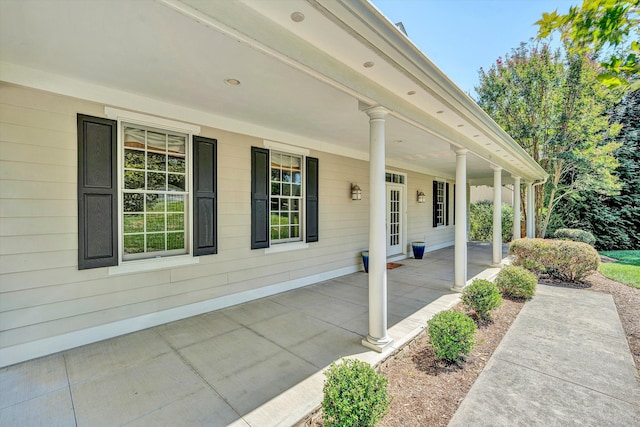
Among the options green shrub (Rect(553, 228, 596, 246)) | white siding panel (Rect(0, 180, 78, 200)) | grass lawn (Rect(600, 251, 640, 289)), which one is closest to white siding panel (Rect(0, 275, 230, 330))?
white siding panel (Rect(0, 180, 78, 200))

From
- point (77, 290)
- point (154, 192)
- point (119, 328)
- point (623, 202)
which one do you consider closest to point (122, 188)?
point (154, 192)

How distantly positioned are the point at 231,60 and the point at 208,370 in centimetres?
282

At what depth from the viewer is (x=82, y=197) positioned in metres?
3.05

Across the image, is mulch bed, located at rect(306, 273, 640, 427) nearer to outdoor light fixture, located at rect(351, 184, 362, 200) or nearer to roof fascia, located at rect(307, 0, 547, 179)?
roof fascia, located at rect(307, 0, 547, 179)

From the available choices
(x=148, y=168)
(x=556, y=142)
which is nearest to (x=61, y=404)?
(x=148, y=168)

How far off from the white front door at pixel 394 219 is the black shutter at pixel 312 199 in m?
2.94

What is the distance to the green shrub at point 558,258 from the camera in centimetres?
574

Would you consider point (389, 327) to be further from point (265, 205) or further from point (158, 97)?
point (158, 97)

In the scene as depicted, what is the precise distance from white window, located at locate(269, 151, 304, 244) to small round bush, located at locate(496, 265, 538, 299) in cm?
374

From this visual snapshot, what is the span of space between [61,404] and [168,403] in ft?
2.68

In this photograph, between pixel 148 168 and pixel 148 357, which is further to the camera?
pixel 148 168

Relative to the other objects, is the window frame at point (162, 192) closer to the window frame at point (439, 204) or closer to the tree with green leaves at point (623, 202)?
the window frame at point (439, 204)

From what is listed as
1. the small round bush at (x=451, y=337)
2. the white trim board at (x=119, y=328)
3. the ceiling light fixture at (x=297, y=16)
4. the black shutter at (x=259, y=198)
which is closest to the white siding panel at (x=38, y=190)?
the white trim board at (x=119, y=328)

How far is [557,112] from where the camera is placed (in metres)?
9.38
